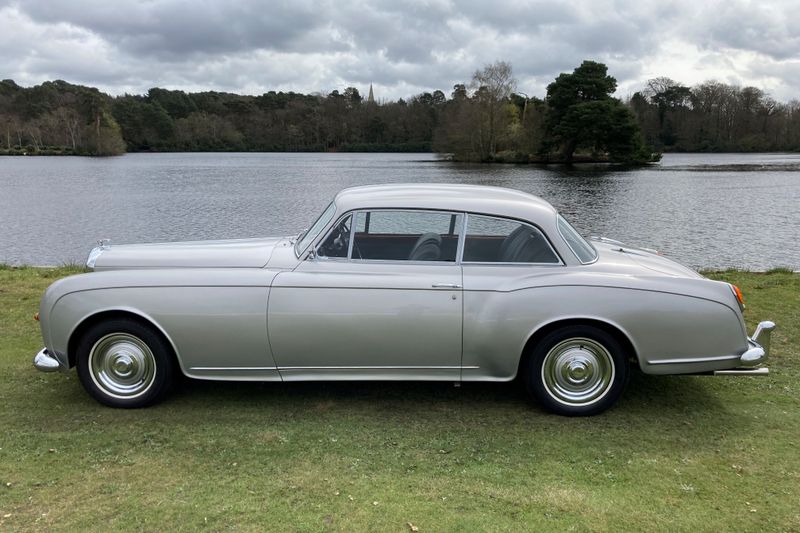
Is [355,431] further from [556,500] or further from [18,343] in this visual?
[18,343]

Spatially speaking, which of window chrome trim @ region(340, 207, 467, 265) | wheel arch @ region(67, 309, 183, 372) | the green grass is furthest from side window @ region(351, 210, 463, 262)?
wheel arch @ region(67, 309, 183, 372)

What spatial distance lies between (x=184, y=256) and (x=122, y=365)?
3.04ft

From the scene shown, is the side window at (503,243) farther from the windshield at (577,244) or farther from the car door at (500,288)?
the windshield at (577,244)

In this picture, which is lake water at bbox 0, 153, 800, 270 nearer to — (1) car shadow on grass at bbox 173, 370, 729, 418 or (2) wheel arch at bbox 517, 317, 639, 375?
(1) car shadow on grass at bbox 173, 370, 729, 418

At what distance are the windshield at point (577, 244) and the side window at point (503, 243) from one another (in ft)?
0.63

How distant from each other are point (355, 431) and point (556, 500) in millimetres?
1442

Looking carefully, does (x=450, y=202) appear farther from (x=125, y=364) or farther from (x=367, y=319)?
(x=125, y=364)

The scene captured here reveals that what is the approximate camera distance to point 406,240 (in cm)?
473

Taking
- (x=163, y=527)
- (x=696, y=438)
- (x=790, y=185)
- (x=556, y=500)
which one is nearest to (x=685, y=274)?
(x=696, y=438)

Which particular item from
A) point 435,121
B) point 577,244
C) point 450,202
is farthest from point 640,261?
point 435,121

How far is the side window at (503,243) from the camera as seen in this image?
4.35 m

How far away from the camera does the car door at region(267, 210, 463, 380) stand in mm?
4105

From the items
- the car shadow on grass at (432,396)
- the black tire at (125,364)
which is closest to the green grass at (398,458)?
the car shadow on grass at (432,396)

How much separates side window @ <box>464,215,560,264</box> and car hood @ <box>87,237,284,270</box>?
1561mm
